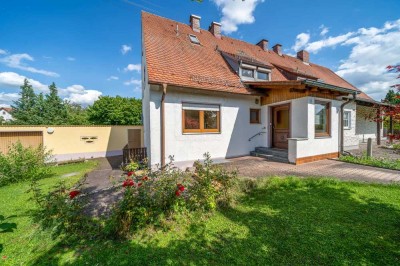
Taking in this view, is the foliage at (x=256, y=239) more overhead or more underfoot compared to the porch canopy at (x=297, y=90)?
more underfoot

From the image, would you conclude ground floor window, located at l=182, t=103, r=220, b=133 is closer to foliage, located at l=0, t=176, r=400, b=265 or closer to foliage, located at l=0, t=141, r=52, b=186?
foliage, located at l=0, t=176, r=400, b=265

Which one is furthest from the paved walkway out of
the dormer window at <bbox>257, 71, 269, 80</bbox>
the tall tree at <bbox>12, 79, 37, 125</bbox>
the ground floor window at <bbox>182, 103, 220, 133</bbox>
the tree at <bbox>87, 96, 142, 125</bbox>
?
the tall tree at <bbox>12, 79, 37, 125</bbox>

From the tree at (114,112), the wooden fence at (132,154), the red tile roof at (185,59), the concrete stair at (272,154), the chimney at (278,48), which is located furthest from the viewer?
the tree at (114,112)

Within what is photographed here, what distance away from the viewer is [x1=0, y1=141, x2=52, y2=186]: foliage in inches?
263

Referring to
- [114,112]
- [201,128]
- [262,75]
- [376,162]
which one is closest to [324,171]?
[376,162]

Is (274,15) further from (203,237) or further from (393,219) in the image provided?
(203,237)

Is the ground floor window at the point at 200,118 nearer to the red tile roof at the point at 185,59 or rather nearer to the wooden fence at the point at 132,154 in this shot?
the red tile roof at the point at 185,59

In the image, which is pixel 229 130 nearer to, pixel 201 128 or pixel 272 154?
pixel 201 128

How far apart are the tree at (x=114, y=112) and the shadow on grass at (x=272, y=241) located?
72.5 ft

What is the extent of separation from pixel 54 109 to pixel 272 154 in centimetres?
3611

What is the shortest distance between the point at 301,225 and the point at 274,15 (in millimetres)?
11145

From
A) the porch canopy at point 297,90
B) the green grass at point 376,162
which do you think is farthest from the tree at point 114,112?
the green grass at point 376,162

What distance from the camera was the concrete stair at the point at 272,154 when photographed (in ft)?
26.0

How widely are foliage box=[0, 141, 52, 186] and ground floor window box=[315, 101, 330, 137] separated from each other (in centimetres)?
1237
